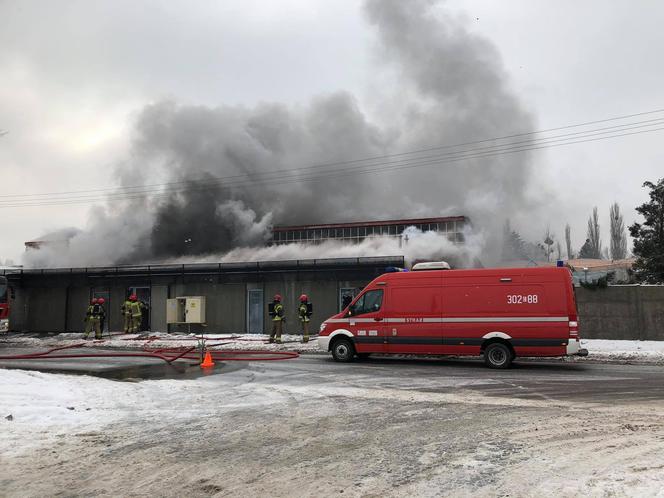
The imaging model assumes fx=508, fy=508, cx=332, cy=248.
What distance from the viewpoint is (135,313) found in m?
21.7

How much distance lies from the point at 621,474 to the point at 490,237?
2778 cm

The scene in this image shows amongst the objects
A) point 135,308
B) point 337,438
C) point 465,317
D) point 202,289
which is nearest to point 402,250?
point 202,289

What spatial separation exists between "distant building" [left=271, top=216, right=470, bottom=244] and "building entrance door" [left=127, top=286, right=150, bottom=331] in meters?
12.7

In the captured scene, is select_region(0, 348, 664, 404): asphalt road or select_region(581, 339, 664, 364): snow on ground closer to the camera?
select_region(0, 348, 664, 404): asphalt road

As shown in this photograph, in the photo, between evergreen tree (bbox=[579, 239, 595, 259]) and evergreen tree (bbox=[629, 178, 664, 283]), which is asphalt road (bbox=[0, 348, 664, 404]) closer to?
evergreen tree (bbox=[629, 178, 664, 283])

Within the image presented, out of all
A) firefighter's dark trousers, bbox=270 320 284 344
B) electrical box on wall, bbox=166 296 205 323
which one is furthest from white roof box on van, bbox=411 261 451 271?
electrical box on wall, bbox=166 296 205 323

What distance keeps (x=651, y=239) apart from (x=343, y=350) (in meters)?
17.2

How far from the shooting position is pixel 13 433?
5.60 m

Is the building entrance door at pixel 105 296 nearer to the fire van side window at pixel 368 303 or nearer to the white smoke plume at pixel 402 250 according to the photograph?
the white smoke plume at pixel 402 250

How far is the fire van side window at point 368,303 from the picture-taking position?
12.6m

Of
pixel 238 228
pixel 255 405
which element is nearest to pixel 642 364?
pixel 255 405

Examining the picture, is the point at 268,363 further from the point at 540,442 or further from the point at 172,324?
the point at 172,324

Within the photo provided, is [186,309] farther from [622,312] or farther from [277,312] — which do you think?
[622,312]

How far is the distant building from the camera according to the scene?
30.7 metres
